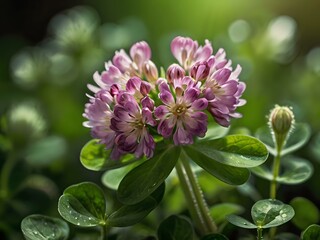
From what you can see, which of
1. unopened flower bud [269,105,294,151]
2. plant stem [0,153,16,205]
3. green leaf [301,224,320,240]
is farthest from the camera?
plant stem [0,153,16,205]

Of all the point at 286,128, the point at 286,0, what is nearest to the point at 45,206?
the point at 286,128

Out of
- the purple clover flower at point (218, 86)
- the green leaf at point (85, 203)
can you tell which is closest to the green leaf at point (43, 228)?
the green leaf at point (85, 203)

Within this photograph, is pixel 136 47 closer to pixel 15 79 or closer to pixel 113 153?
pixel 113 153

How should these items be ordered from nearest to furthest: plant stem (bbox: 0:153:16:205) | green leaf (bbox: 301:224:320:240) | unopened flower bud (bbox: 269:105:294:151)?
green leaf (bbox: 301:224:320:240) < unopened flower bud (bbox: 269:105:294:151) < plant stem (bbox: 0:153:16:205)

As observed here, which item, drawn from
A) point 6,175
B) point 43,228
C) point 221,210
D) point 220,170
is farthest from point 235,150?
point 6,175

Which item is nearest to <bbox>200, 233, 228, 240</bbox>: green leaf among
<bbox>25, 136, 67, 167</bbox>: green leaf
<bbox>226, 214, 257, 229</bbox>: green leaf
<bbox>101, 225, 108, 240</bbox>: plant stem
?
<bbox>226, 214, 257, 229</bbox>: green leaf

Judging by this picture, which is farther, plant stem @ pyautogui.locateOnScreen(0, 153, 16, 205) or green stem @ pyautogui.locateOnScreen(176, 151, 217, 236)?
plant stem @ pyautogui.locateOnScreen(0, 153, 16, 205)

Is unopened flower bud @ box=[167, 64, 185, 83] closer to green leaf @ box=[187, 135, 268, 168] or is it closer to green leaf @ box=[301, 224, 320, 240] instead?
green leaf @ box=[187, 135, 268, 168]
